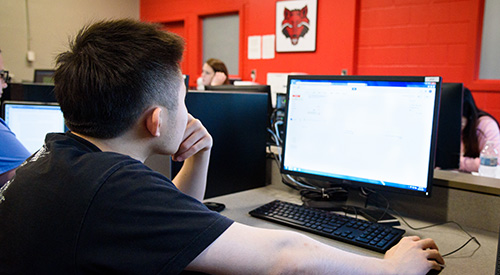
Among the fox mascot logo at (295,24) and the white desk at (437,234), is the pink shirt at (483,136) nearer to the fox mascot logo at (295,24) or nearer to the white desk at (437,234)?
the white desk at (437,234)

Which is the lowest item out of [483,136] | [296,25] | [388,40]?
[483,136]

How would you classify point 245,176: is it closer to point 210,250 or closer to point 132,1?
point 210,250

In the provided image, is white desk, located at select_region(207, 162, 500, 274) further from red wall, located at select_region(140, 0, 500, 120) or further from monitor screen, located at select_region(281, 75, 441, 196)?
red wall, located at select_region(140, 0, 500, 120)

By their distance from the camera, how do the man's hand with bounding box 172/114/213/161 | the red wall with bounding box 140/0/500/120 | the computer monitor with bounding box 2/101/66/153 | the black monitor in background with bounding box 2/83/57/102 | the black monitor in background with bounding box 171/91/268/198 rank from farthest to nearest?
the red wall with bounding box 140/0/500/120, the black monitor in background with bounding box 2/83/57/102, the computer monitor with bounding box 2/101/66/153, the black monitor in background with bounding box 171/91/268/198, the man's hand with bounding box 172/114/213/161

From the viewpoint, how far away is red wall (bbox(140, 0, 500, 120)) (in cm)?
348

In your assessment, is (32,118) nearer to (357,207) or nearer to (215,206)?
(215,206)

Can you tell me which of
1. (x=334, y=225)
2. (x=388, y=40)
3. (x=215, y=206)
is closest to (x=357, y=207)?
(x=334, y=225)

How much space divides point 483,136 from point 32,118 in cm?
251

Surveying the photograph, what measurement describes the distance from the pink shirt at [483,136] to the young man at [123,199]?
185 centimetres

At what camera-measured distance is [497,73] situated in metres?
3.43

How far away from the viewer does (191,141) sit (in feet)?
3.85

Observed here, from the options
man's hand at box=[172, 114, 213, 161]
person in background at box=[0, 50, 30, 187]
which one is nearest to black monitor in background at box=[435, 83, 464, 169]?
man's hand at box=[172, 114, 213, 161]

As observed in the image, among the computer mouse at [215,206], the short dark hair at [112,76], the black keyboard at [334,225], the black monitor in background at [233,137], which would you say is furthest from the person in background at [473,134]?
the short dark hair at [112,76]

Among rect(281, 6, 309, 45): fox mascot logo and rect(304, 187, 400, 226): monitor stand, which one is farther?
rect(281, 6, 309, 45): fox mascot logo
